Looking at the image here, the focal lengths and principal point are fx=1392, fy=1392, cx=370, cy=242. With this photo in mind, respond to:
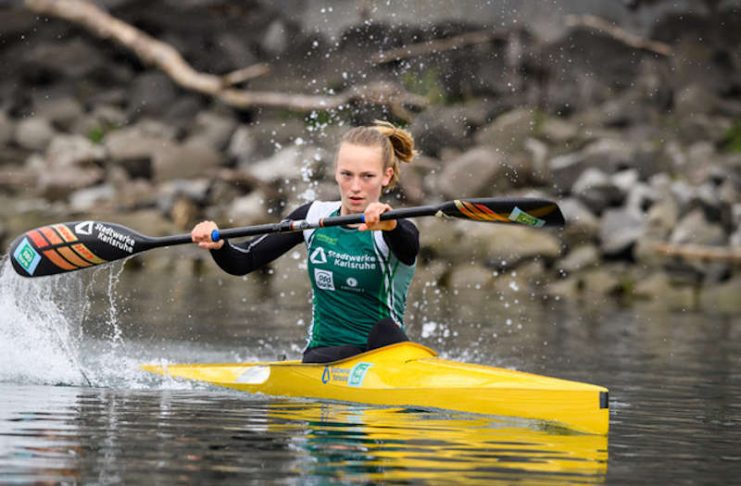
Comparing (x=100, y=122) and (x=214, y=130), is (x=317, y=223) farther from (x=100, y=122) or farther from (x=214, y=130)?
(x=100, y=122)

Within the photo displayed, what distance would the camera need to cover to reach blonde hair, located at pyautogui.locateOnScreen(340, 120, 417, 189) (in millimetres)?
6758

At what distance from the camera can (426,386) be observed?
21.0 ft

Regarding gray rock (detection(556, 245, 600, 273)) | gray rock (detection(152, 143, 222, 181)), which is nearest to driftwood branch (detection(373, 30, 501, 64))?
gray rock (detection(152, 143, 222, 181))

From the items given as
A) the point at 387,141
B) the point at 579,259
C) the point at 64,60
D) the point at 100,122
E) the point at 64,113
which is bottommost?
the point at 387,141

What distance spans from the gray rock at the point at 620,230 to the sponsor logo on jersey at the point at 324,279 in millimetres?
10123

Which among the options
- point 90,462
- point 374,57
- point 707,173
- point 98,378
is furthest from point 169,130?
point 90,462

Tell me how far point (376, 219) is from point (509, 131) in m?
14.0

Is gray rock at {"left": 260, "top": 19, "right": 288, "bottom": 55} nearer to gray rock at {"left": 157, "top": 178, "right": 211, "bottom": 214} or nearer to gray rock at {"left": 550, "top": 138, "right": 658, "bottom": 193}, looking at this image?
gray rock at {"left": 157, "top": 178, "right": 211, "bottom": 214}

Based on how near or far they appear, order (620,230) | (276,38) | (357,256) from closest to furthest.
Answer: (357,256) → (620,230) → (276,38)

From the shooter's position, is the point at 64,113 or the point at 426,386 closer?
the point at 426,386

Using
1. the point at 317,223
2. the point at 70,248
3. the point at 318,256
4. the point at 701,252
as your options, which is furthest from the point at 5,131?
the point at 317,223

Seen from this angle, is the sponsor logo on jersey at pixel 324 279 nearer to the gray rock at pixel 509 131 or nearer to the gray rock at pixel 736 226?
the gray rock at pixel 736 226

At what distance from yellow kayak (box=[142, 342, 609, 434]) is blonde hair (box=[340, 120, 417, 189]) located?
910 millimetres

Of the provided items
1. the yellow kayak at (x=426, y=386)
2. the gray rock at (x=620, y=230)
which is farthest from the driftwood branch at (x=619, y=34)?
the yellow kayak at (x=426, y=386)
